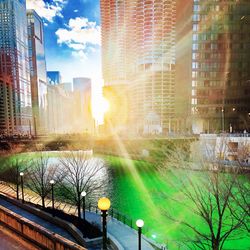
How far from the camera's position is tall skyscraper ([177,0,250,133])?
63656 millimetres

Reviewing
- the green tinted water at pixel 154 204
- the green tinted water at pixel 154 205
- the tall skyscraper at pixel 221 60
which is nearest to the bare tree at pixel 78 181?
the green tinted water at pixel 154 204

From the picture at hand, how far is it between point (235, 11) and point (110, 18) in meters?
78.6

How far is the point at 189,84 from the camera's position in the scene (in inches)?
2662

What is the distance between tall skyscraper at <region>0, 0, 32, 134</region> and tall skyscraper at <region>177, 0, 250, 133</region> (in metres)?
108

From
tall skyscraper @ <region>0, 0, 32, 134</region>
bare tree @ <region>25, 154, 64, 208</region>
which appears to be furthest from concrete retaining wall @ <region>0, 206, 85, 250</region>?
tall skyscraper @ <region>0, 0, 32, 134</region>

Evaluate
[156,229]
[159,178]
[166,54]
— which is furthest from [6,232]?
[166,54]

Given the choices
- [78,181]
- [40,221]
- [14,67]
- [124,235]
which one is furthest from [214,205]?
[14,67]

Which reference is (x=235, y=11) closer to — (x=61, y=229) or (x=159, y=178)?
(x=159, y=178)

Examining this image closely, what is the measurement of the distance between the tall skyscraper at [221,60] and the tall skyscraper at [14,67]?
355ft

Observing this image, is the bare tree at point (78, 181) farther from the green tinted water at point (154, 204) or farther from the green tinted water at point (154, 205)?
the green tinted water at point (154, 205)

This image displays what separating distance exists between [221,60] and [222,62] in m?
0.70

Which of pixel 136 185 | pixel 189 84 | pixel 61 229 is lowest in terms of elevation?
pixel 136 185

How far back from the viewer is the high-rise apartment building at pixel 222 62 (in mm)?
63625

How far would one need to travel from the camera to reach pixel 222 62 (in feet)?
212
